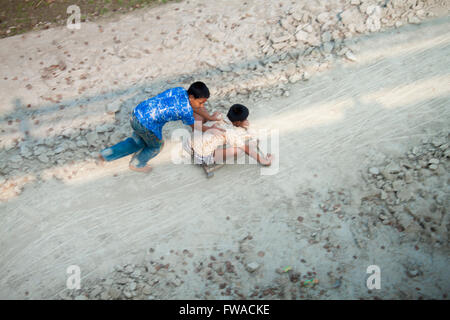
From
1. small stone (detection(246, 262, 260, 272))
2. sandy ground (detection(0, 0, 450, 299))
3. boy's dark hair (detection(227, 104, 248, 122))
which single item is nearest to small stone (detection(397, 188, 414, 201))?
sandy ground (detection(0, 0, 450, 299))

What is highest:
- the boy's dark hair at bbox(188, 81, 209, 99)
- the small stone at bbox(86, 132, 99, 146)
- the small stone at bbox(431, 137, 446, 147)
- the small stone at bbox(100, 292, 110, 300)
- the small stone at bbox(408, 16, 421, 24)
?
the small stone at bbox(408, 16, 421, 24)

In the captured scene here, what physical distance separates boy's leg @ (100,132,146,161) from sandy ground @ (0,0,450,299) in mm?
282

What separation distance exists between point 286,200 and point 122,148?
8.13 feet

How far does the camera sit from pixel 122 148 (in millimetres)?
4598

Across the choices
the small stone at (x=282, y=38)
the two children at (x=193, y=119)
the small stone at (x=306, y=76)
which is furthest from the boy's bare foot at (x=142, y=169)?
the small stone at (x=282, y=38)

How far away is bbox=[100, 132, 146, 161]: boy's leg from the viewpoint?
4574 millimetres

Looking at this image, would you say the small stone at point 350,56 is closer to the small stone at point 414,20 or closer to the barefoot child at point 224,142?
the small stone at point 414,20

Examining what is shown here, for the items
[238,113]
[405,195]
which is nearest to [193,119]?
[238,113]

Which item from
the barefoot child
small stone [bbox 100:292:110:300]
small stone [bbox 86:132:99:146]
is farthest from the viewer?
small stone [bbox 86:132:99:146]

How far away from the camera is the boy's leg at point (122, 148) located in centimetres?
457

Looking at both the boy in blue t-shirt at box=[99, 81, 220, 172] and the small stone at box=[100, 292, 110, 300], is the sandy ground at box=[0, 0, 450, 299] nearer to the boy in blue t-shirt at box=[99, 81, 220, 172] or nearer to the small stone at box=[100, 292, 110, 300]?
the small stone at box=[100, 292, 110, 300]

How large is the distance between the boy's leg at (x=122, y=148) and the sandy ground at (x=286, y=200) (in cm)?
28

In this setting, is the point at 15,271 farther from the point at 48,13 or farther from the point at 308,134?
the point at 48,13
